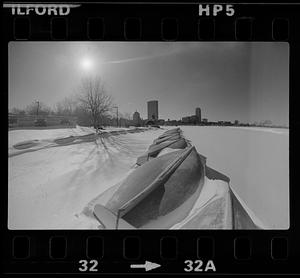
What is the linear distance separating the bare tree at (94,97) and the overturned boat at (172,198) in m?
0.36

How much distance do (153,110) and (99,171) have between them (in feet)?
1.53

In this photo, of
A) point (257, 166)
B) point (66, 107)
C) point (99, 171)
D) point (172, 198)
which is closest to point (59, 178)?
point (99, 171)

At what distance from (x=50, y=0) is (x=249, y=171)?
1478 mm

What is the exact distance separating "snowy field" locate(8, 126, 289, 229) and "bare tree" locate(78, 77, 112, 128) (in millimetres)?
127

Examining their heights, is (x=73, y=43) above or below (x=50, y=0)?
below

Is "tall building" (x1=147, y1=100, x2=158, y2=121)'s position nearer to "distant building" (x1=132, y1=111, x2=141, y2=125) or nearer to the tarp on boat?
"distant building" (x1=132, y1=111, x2=141, y2=125)

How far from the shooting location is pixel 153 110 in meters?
1.53

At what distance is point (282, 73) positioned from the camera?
1509 millimetres
